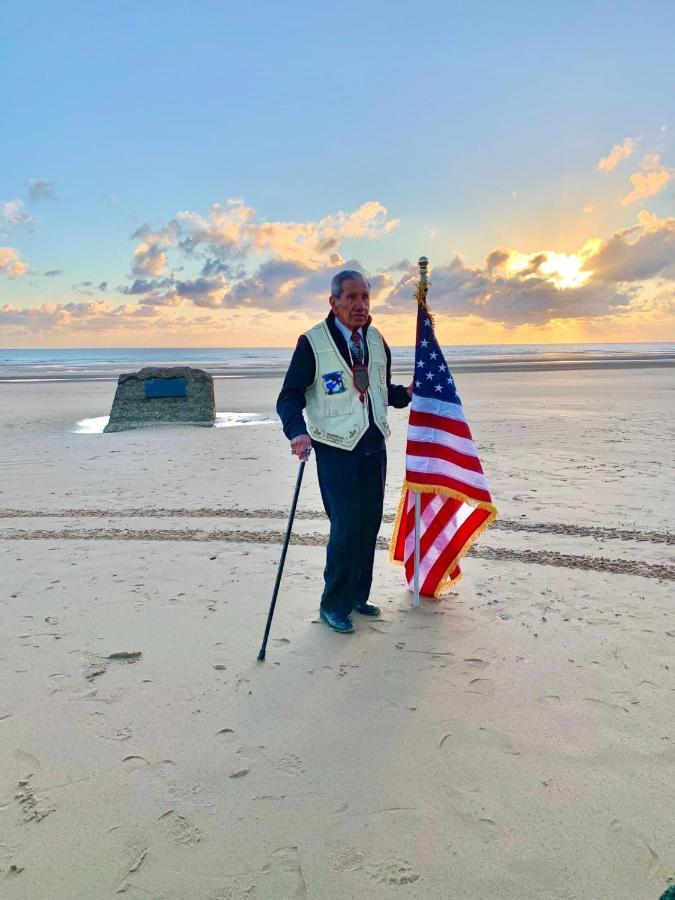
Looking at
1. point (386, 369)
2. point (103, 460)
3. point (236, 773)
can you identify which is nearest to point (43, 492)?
point (103, 460)

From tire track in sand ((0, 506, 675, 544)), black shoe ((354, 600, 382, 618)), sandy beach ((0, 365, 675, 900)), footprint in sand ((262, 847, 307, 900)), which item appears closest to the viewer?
footprint in sand ((262, 847, 307, 900))

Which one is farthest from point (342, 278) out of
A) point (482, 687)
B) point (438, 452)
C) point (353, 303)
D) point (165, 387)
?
point (165, 387)

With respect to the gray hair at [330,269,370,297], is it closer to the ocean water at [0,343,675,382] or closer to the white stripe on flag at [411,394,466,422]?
the white stripe on flag at [411,394,466,422]

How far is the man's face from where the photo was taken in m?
3.89

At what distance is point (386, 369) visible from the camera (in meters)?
4.24

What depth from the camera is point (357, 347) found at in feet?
13.2

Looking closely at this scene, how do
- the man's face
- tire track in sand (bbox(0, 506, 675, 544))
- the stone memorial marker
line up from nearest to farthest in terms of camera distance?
the man's face
tire track in sand (bbox(0, 506, 675, 544))
the stone memorial marker

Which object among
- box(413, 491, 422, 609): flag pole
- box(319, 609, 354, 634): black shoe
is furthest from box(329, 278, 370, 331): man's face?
box(319, 609, 354, 634): black shoe

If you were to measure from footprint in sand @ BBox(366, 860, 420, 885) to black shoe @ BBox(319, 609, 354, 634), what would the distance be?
1.81 metres

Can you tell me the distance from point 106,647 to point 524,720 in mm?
2383

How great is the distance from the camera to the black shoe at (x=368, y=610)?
4316mm

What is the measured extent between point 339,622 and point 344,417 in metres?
1.28

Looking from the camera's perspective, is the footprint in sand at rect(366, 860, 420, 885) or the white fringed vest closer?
the footprint in sand at rect(366, 860, 420, 885)

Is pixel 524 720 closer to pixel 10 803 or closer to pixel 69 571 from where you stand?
pixel 10 803
